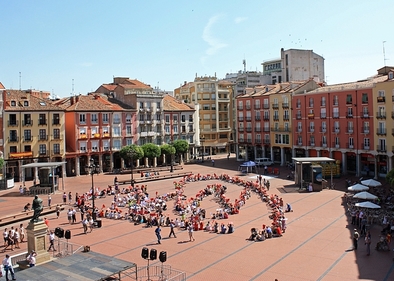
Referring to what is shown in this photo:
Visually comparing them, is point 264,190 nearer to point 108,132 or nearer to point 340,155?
point 340,155

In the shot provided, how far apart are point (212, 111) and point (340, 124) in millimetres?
39789

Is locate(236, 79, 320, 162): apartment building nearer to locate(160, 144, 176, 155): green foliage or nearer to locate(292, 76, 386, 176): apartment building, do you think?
locate(292, 76, 386, 176): apartment building

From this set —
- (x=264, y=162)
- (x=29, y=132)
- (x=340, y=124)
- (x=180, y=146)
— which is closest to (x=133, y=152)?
(x=180, y=146)

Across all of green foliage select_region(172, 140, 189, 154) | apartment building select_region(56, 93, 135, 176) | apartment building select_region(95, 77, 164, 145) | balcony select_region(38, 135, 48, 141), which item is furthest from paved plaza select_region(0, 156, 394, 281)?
apartment building select_region(95, 77, 164, 145)

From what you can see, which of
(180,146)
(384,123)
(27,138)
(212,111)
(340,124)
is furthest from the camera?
(212,111)

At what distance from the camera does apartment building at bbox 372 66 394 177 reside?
51281 millimetres

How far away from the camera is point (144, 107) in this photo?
74.6 meters

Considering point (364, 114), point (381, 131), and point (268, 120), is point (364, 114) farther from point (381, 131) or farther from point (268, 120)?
point (268, 120)

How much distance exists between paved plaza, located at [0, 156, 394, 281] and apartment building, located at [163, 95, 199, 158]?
38300mm

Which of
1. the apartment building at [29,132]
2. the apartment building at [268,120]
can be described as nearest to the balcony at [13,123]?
the apartment building at [29,132]

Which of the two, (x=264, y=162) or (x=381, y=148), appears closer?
(x=381, y=148)

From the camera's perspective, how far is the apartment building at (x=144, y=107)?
73750 millimetres

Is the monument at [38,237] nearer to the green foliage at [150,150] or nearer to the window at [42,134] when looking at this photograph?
the window at [42,134]

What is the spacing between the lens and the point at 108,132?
69.1m
